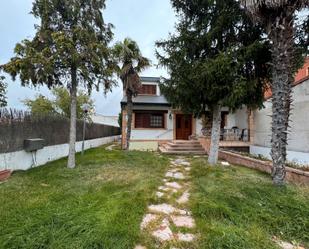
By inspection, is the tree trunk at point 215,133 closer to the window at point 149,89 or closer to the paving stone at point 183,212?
the paving stone at point 183,212

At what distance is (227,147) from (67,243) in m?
12.4

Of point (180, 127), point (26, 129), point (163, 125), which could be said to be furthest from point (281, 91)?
point (180, 127)

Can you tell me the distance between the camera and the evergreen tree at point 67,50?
678 cm

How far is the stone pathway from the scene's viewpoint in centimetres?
323

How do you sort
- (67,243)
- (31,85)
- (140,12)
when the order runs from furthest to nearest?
(140,12) → (31,85) → (67,243)

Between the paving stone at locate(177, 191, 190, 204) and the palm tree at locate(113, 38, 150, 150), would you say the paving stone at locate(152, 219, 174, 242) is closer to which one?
the paving stone at locate(177, 191, 190, 204)

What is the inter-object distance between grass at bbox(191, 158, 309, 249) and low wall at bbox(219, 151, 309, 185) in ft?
2.79

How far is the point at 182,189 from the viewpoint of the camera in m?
5.80

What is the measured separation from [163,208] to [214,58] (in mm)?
6080

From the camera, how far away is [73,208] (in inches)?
161

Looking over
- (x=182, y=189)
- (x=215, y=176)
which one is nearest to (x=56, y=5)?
(x=182, y=189)

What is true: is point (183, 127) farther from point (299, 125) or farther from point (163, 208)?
point (163, 208)

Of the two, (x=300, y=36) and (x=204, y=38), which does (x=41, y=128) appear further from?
(x=300, y=36)

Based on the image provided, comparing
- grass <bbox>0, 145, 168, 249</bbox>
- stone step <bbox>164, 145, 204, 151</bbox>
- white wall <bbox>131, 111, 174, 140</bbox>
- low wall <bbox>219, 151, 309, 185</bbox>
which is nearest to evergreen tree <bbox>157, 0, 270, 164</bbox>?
low wall <bbox>219, 151, 309, 185</bbox>
